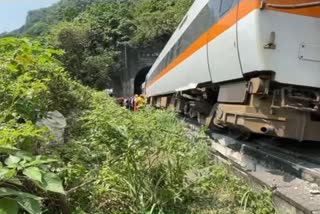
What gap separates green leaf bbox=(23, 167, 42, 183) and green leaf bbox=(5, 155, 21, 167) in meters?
0.10

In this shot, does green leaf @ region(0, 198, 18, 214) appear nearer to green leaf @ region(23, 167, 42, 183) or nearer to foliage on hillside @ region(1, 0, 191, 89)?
green leaf @ region(23, 167, 42, 183)

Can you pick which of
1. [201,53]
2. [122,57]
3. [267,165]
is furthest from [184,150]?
[122,57]

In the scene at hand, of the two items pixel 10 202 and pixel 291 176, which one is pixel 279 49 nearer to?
pixel 291 176

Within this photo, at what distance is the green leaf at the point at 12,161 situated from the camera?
3.07m

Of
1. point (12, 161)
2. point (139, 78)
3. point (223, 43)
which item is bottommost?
point (139, 78)

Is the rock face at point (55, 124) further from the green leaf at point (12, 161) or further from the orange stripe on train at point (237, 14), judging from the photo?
the orange stripe on train at point (237, 14)

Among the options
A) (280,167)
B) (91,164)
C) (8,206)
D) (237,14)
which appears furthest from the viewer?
(237,14)

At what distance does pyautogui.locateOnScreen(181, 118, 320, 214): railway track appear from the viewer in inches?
177

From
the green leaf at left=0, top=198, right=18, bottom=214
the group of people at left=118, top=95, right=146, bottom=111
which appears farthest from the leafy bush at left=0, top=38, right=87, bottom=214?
the group of people at left=118, top=95, right=146, bottom=111

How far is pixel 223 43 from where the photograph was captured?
731 centimetres

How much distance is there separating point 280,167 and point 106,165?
8.93ft

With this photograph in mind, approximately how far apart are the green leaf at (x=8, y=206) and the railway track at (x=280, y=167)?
226 cm

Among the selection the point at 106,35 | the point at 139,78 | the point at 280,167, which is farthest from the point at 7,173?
the point at 139,78

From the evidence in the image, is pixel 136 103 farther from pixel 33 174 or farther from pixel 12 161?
pixel 33 174
